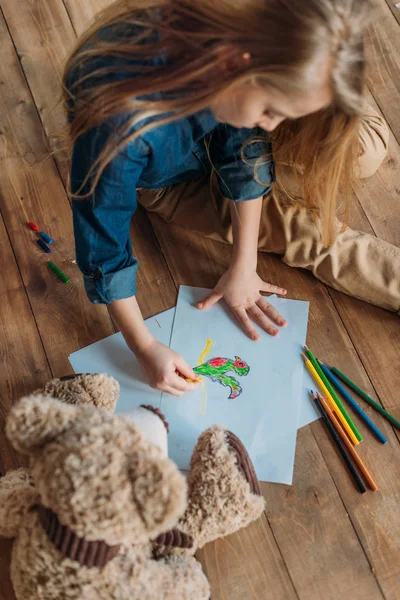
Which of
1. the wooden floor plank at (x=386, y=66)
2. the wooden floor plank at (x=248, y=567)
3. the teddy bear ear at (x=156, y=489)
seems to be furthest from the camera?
the wooden floor plank at (x=386, y=66)

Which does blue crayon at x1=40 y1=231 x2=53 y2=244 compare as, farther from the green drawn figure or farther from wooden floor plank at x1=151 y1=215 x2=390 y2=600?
the green drawn figure

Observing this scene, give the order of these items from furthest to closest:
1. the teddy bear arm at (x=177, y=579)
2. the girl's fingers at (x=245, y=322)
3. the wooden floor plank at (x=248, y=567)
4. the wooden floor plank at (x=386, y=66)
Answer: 1. the wooden floor plank at (x=386, y=66)
2. the girl's fingers at (x=245, y=322)
3. the wooden floor plank at (x=248, y=567)
4. the teddy bear arm at (x=177, y=579)

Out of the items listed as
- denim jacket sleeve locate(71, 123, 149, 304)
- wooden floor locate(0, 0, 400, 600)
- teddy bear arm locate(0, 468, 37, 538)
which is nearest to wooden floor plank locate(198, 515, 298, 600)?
wooden floor locate(0, 0, 400, 600)

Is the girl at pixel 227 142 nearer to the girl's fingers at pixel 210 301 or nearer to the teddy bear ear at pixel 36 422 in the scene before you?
the girl's fingers at pixel 210 301

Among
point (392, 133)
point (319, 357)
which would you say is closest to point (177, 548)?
point (319, 357)

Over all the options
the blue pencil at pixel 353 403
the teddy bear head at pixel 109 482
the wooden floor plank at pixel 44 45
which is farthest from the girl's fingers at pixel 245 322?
the wooden floor plank at pixel 44 45

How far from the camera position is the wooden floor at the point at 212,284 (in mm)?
712

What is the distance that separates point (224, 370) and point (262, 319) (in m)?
0.09

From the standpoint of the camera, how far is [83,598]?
0.52 meters

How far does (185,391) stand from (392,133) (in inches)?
21.9

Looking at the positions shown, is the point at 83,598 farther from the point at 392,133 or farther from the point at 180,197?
the point at 392,133

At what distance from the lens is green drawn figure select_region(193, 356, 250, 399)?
0.79 m

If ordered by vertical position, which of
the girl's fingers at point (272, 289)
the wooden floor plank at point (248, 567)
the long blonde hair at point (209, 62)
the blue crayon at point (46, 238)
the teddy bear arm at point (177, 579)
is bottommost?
the wooden floor plank at point (248, 567)

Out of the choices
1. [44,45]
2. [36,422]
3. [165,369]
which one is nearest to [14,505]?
[36,422]
